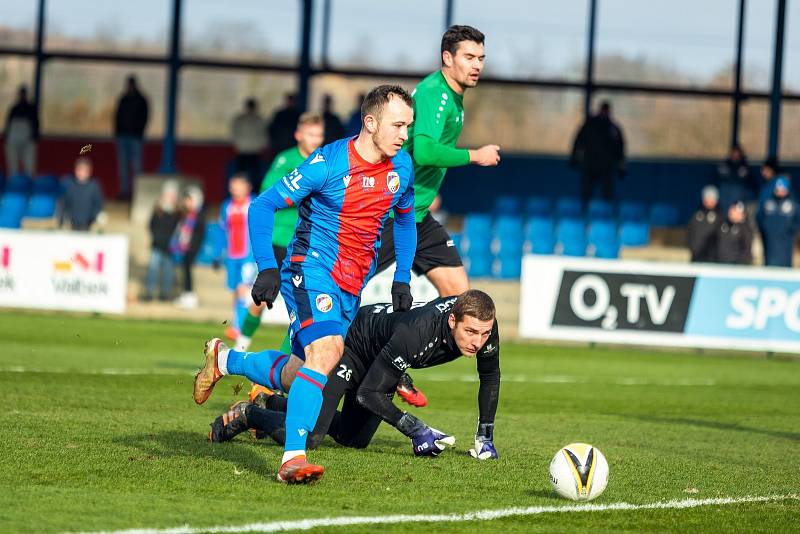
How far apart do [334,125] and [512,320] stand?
6.68 metres

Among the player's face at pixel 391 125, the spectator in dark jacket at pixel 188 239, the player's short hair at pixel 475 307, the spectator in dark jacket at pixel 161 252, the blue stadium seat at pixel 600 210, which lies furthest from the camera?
the blue stadium seat at pixel 600 210

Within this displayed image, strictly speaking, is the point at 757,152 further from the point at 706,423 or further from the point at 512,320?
the point at 706,423

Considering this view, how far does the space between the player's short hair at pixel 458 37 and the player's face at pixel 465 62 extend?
22 mm

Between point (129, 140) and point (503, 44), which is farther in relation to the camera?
point (503, 44)

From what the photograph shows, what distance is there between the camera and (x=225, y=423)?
7957 mm

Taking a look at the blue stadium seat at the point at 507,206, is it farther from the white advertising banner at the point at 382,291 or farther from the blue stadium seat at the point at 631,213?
the white advertising banner at the point at 382,291

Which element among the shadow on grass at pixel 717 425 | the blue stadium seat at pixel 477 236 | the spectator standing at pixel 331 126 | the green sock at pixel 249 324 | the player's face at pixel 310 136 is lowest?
the shadow on grass at pixel 717 425

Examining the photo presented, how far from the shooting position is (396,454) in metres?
8.00

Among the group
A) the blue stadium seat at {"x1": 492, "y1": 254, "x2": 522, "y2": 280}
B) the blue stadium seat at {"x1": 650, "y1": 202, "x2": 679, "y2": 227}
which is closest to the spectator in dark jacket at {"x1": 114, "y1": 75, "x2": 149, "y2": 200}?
the blue stadium seat at {"x1": 492, "y1": 254, "x2": 522, "y2": 280}

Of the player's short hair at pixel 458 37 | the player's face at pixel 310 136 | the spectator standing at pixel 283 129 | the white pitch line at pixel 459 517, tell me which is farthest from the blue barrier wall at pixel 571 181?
the white pitch line at pixel 459 517

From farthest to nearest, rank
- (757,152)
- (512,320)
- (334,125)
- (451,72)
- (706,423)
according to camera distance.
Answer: (757,152)
(334,125)
(512,320)
(706,423)
(451,72)

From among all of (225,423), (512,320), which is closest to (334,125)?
(512,320)

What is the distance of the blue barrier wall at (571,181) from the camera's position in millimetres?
31594

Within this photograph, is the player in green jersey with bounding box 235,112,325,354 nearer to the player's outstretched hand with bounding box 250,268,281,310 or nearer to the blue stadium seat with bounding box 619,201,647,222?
the player's outstretched hand with bounding box 250,268,281,310
